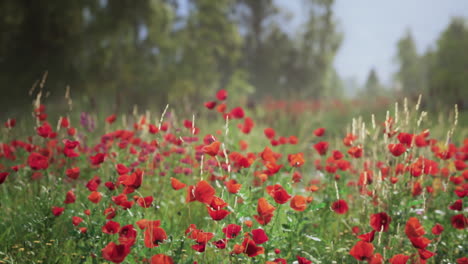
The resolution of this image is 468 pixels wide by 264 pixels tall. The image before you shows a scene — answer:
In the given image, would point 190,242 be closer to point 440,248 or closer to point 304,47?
point 440,248

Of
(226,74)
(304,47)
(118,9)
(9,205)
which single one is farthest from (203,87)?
(304,47)

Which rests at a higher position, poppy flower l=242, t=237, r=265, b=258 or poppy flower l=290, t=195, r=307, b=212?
poppy flower l=290, t=195, r=307, b=212

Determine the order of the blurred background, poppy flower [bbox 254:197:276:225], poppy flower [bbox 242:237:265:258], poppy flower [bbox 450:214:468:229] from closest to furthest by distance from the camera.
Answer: poppy flower [bbox 242:237:265:258]
poppy flower [bbox 254:197:276:225]
poppy flower [bbox 450:214:468:229]
the blurred background

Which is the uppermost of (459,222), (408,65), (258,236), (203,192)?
(408,65)

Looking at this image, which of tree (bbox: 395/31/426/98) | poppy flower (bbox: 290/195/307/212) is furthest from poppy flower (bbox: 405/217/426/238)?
tree (bbox: 395/31/426/98)

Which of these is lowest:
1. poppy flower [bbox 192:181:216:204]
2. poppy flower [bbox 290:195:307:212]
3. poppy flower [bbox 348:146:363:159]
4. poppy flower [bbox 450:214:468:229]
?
poppy flower [bbox 450:214:468:229]

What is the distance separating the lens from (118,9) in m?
7.90

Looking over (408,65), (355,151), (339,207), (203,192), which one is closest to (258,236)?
(203,192)

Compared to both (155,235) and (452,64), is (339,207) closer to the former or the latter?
(155,235)

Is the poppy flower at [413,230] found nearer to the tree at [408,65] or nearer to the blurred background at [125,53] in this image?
the blurred background at [125,53]

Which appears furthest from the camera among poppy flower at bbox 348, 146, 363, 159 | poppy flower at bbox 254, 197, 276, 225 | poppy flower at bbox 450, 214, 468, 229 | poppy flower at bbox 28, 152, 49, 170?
poppy flower at bbox 348, 146, 363, 159

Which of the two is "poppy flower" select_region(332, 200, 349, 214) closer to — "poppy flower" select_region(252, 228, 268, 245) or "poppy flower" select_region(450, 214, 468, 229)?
"poppy flower" select_region(450, 214, 468, 229)

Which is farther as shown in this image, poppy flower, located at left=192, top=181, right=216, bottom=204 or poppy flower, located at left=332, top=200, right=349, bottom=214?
poppy flower, located at left=332, top=200, right=349, bottom=214

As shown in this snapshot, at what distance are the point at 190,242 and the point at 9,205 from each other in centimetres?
146
